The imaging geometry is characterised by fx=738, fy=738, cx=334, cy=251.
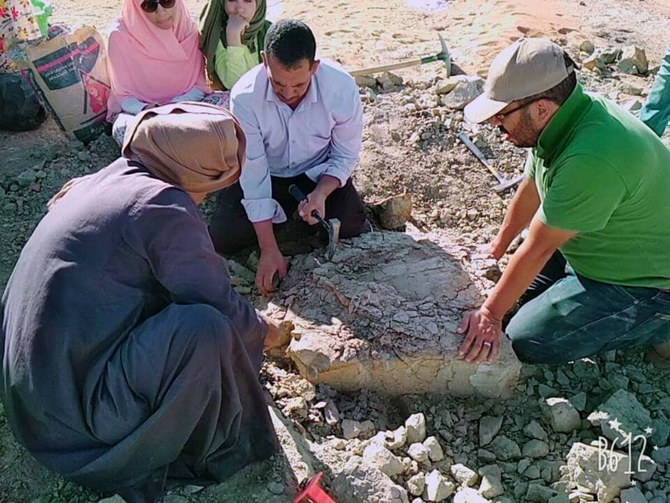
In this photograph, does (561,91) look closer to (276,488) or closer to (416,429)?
(416,429)

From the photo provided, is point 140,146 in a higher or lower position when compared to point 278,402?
higher

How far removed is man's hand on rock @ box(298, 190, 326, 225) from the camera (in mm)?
3275

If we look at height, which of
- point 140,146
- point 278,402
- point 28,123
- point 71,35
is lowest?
point 278,402

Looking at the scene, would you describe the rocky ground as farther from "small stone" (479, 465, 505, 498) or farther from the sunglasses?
the sunglasses

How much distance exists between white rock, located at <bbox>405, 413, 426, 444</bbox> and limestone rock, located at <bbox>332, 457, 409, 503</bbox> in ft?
0.85

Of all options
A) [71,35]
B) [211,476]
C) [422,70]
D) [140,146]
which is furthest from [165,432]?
[422,70]

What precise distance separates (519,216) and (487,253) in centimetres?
23

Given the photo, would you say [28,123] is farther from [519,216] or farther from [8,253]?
[519,216]

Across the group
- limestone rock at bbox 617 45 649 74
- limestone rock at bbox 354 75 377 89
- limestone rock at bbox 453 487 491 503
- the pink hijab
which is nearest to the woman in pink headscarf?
the pink hijab

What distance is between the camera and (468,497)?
2.45 metres

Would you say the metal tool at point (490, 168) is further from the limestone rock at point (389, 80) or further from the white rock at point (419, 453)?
the white rock at point (419, 453)

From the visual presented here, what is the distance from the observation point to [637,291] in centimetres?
291

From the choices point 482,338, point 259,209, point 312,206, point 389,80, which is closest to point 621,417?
point 482,338

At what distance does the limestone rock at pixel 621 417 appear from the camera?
2.71m
